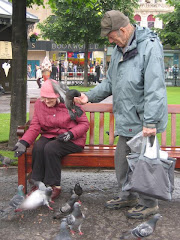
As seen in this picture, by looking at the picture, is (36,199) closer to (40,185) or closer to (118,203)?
(40,185)

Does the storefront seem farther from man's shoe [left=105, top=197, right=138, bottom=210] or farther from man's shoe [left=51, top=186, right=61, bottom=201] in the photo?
man's shoe [left=105, top=197, right=138, bottom=210]

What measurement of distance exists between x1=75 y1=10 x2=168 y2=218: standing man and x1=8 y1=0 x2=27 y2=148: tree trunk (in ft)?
10.1

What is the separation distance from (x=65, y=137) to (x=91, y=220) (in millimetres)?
1027

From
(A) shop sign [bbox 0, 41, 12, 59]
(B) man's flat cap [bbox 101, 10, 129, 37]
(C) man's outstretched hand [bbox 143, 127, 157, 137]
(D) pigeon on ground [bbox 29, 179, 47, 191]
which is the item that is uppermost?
(A) shop sign [bbox 0, 41, 12, 59]

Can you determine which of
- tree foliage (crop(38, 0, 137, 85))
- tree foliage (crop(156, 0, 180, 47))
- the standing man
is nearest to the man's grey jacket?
the standing man

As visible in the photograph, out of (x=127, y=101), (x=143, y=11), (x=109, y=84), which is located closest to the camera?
(x=127, y=101)

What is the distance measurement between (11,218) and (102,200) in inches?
46.2

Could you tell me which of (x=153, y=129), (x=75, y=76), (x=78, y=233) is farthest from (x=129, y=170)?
(x=75, y=76)

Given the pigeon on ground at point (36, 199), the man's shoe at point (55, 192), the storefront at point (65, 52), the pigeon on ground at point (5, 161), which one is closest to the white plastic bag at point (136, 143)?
the pigeon on ground at point (36, 199)

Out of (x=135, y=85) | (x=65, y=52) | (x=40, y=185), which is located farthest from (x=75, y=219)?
(x=65, y=52)

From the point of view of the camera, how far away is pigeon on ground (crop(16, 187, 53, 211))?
4238 millimetres

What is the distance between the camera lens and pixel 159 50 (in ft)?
13.0

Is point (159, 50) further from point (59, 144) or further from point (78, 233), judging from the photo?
point (78, 233)

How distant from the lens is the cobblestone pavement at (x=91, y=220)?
390 cm
